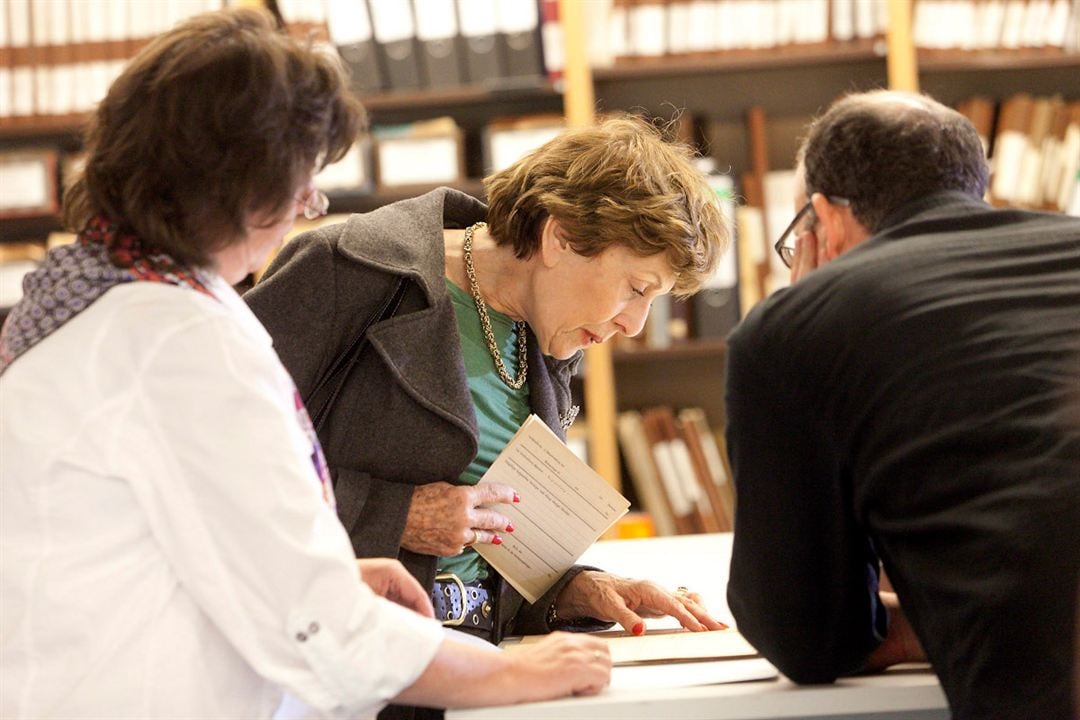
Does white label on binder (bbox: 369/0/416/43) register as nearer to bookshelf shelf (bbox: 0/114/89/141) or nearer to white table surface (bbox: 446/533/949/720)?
bookshelf shelf (bbox: 0/114/89/141)

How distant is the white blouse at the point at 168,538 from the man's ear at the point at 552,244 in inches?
29.0

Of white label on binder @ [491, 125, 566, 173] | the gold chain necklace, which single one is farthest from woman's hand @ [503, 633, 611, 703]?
white label on binder @ [491, 125, 566, 173]

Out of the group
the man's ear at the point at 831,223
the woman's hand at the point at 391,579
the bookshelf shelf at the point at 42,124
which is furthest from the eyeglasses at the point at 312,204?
the bookshelf shelf at the point at 42,124

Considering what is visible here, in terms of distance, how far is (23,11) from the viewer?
358 cm

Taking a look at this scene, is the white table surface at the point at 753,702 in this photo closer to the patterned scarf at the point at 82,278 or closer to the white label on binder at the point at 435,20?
the patterned scarf at the point at 82,278

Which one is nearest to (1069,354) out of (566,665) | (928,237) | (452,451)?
(928,237)

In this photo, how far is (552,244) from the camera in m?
1.76

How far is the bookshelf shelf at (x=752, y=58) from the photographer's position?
3.59 meters

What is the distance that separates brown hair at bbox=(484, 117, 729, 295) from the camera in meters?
1.73

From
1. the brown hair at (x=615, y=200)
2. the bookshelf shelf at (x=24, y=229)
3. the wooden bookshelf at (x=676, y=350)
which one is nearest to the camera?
the brown hair at (x=615, y=200)

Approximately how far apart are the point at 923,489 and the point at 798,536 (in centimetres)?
12

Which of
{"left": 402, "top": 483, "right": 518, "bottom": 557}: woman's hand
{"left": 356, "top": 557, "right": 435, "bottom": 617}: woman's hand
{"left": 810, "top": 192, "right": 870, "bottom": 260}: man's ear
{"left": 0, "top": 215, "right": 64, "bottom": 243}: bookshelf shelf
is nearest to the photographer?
{"left": 356, "top": 557, "right": 435, "bottom": 617}: woman's hand

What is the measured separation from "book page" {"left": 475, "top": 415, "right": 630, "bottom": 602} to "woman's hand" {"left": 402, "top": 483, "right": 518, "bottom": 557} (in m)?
0.05

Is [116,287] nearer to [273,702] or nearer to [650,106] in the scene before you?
[273,702]
